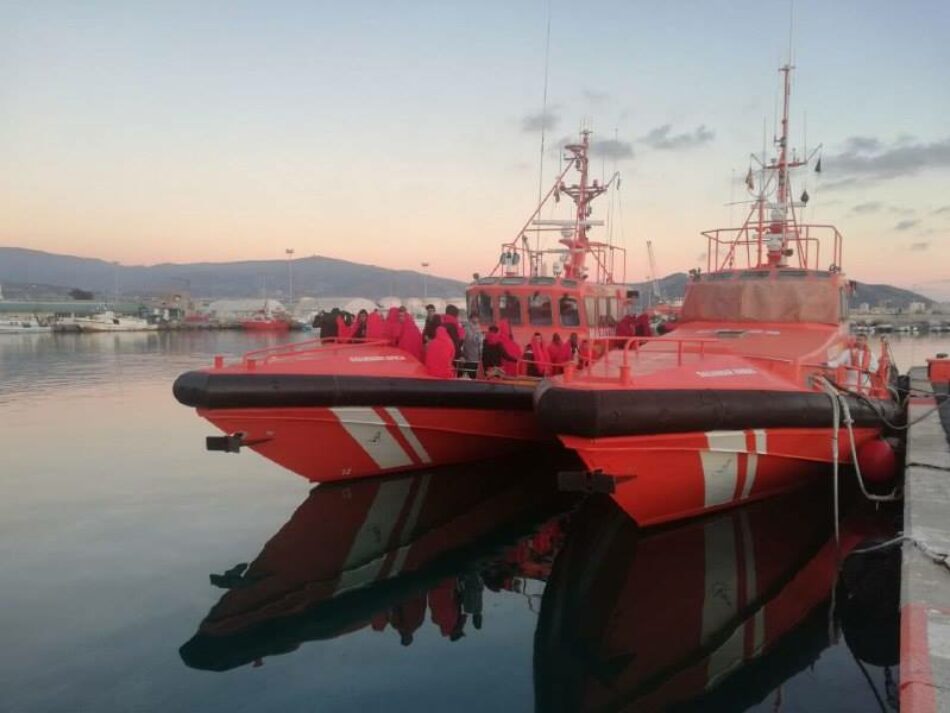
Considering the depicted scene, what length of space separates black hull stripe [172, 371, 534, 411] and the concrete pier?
4.14 metres

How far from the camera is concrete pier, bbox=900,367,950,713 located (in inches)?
116

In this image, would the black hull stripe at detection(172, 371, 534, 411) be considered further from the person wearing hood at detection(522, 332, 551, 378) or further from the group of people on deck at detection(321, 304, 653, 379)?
the person wearing hood at detection(522, 332, 551, 378)

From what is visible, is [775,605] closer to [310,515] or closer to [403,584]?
[403,584]

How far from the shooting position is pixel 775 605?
5.36 m

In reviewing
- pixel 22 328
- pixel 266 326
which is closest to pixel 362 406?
pixel 22 328

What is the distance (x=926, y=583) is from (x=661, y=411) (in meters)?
2.16

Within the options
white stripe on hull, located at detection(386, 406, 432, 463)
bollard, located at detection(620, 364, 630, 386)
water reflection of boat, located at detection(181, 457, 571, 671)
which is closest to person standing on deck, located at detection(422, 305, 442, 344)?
white stripe on hull, located at detection(386, 406, 432, 463)

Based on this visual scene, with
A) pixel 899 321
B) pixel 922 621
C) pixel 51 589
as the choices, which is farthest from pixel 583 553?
pixel 899 321

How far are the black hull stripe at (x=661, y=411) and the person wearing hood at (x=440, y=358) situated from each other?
215cm

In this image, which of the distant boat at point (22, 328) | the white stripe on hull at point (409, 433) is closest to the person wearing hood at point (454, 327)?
the white stripe on hull at point (409, 433)

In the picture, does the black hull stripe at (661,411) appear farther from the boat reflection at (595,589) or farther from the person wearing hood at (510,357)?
the person wearing hood at (510,357)

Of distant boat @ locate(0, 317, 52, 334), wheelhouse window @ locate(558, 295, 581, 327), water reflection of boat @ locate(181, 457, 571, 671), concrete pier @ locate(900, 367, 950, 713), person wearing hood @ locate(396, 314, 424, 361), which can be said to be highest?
wheelhouse window @ locate(558, 295, 581, 327)

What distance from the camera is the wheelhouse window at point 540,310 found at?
10.5 m

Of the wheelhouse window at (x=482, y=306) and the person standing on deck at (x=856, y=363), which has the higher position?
the wheelhouse window at (x=482, y=306)
